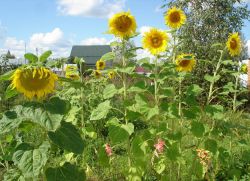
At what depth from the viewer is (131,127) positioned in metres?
3.33

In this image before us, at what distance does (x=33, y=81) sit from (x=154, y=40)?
1.88m

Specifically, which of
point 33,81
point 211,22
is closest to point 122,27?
point 33,81

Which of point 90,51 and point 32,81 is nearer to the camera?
point 32,81

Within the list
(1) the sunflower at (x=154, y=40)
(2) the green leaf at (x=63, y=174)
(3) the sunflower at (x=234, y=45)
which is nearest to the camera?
(2) the green leaf at (x=63, y=174)

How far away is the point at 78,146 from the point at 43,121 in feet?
0.89

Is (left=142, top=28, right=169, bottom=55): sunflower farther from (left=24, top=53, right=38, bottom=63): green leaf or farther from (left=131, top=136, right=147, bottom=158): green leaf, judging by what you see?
(left=24, top=53, right=38, bottom=63): green leaf

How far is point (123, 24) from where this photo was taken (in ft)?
11.9

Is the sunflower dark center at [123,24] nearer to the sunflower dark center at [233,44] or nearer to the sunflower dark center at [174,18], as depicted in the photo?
the sunflower dark center at [174,18]

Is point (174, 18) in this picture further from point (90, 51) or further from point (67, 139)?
point (90, 51)

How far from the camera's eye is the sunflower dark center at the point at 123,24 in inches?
143

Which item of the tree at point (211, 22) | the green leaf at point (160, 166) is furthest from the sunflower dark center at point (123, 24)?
the tree at point (211, 22)

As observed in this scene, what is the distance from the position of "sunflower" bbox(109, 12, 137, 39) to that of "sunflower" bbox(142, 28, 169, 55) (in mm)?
302

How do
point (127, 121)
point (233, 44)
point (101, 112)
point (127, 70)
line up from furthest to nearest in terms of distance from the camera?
point (233, 44) < point (127, 121) < point (101, 112) < point (127, 70)

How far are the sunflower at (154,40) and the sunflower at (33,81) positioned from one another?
1.76 meters
